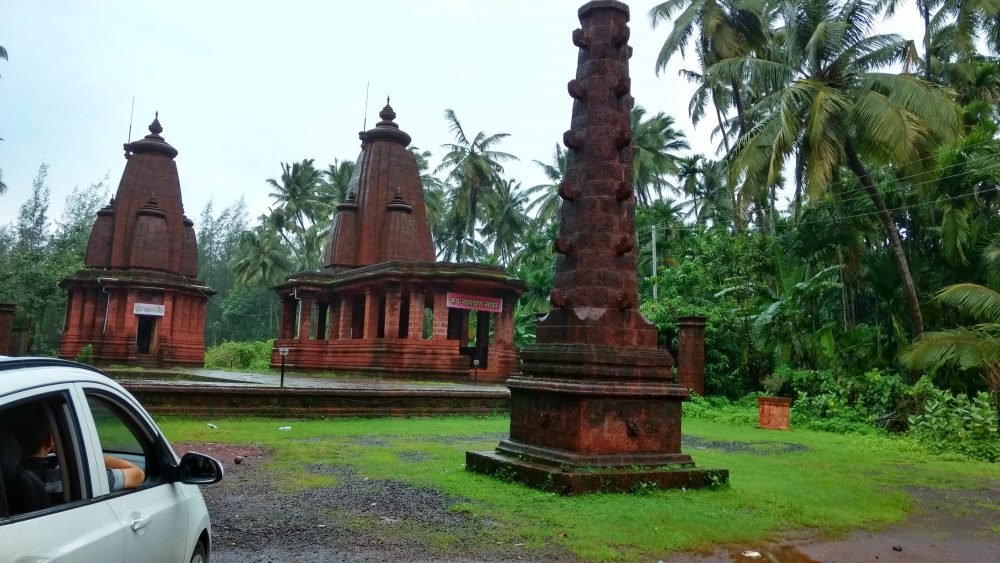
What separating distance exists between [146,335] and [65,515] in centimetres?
3585

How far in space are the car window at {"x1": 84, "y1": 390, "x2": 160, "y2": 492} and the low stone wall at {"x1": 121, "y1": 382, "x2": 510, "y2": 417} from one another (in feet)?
31.9

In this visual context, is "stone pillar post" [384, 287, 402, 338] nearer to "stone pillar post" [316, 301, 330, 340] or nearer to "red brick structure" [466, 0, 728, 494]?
"stone pillar post" [316, 301, 330, 340]

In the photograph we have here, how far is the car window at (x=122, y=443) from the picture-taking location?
2.78 meters

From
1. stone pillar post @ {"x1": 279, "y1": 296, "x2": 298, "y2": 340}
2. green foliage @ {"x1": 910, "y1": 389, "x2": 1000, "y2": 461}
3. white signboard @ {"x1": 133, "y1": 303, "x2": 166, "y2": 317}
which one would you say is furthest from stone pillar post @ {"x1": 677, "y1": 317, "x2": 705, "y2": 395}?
white signboard @ {"x1": 133, "y1": 303, "x2": 166, "y2": 317}

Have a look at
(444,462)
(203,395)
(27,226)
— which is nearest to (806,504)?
(444,462)

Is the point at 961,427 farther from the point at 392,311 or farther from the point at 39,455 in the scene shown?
the point at 392,311

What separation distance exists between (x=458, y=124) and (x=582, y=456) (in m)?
40.5

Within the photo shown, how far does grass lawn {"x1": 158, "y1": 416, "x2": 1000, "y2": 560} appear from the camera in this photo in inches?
223

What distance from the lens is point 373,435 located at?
11609mm

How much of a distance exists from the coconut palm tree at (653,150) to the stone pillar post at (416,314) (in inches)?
651

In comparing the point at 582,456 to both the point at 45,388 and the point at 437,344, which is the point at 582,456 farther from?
the point at 437,344

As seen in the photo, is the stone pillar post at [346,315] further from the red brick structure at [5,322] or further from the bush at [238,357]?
the red brick structure at [5,322]

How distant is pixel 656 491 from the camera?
23.3ft

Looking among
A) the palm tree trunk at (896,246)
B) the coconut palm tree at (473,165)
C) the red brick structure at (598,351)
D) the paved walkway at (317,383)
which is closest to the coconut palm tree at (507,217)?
the coconut palm tree at (473,165)
